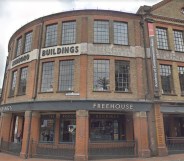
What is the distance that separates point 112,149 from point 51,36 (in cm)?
1087

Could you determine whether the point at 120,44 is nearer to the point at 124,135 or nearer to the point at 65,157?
the point at 124,135

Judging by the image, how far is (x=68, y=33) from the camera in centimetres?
1698

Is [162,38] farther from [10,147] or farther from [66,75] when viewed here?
[10,147]

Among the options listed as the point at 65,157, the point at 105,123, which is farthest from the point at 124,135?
the point at 65,157

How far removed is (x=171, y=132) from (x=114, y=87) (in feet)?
25.7

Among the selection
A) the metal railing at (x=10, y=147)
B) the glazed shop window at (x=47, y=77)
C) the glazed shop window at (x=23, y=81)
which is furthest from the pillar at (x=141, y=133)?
the glazed shop window at (x=23, y=81)

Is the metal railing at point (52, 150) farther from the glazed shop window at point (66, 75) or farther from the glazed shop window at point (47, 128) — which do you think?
the glazed shop window at point (66, 75)

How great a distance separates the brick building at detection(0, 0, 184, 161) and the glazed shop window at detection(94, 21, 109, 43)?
9 cm

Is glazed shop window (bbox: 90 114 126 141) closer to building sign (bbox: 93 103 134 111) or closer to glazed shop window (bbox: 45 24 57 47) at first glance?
building sign (bbox: 93 103 134 111)

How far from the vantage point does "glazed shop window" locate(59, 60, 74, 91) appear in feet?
51.2

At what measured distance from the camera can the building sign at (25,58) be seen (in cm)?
1703

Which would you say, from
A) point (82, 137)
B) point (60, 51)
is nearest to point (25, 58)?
point (60, 51)

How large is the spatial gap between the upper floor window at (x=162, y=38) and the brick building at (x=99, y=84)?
88 millimetres

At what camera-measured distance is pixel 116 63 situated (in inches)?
635
